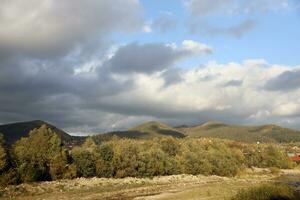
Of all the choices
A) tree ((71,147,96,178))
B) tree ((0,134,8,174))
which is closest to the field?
tree ((71,147,96,178))

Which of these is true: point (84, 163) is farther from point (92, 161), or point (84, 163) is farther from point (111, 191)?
point (111, 191)

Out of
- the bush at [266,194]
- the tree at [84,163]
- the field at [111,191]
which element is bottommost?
the field at [111,191]

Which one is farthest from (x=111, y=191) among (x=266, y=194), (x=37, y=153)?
(x=266, y=194)

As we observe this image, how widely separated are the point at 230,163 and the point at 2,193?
82013 millimetres

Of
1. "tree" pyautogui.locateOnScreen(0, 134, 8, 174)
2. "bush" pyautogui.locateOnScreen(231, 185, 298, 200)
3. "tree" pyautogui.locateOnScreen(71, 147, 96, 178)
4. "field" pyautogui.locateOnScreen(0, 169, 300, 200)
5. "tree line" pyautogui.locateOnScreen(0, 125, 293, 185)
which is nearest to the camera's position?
"bush" pyautogui.locateOnScreen(231, 185, 298, 200)

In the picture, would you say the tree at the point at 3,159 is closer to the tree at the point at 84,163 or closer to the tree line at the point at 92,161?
the tree line at the point at 92,161

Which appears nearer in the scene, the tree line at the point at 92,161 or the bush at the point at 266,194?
the bush at the point at 266,194

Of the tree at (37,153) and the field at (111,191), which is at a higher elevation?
the tree at (37,153)

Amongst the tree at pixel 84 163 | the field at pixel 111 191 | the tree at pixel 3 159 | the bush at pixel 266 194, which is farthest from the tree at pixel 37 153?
the bush at pixel 266 194

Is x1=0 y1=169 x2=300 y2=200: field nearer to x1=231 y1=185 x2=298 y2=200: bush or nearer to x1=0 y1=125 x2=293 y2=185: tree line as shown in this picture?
x1=0 y1=125 x2=293 y2=185: tree line

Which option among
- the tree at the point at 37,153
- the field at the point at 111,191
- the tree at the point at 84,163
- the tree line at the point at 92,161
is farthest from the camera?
the tree at the point at 84,163

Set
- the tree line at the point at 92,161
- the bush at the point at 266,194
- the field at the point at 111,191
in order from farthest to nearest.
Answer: the tree line at the point at 92,161 < the field at the point at 111,191 < the bush at the point at 266,194

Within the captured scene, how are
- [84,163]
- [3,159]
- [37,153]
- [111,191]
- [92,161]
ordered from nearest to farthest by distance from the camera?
[111,191] → [3,159] → [37,153] → [84,163] → [92,161]

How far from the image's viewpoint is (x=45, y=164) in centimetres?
9650
